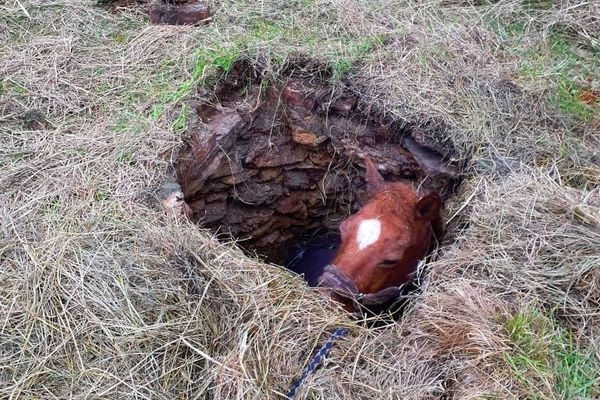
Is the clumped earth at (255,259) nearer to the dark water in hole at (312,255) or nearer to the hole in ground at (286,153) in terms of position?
the hole in ground at (286,153)

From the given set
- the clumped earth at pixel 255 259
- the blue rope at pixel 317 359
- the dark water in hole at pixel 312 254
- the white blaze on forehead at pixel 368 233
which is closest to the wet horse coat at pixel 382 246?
the white blaze on forehead at pixel 368 233

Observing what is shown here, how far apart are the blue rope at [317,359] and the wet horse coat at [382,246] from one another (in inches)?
13.1

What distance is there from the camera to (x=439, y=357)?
275 centimetres

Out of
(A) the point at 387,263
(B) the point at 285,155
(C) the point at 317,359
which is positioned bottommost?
(B) the point at 285,155

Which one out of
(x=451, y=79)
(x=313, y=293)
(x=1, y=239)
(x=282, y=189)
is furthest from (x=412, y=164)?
(x=1, y=239)

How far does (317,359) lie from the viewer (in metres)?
2.78

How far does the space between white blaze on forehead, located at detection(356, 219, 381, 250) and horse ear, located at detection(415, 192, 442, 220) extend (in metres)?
0.26

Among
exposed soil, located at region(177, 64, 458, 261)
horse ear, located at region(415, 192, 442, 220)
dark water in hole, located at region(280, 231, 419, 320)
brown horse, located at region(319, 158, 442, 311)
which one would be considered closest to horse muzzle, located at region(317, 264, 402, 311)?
brown horse, located at region(319, 158, 442, 311)

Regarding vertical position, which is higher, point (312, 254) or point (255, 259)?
point (255, 259)

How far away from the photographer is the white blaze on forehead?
3.43 m

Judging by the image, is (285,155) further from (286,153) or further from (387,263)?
(387,263)

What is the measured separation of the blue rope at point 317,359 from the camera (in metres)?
2.68

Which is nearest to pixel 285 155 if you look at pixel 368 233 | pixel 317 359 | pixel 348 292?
pixel 368 233

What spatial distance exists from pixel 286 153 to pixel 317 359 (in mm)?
1791
